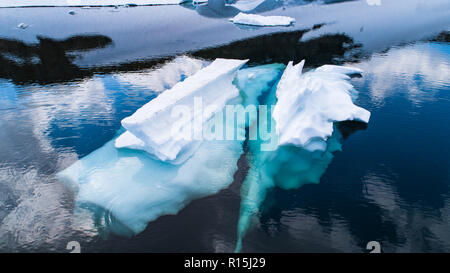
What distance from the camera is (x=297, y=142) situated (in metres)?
7.81

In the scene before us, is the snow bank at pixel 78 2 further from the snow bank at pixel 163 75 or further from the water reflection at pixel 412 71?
the water reflection at pixel 412 71

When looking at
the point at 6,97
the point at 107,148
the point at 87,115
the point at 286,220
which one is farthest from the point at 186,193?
the point at 6,97

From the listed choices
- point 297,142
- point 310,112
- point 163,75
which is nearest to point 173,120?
point 297,142

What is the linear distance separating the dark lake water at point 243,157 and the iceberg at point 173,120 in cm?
167

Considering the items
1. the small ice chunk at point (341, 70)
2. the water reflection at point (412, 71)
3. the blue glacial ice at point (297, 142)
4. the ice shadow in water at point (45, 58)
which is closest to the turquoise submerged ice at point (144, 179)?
the blue glacial ice at point (297, 142)

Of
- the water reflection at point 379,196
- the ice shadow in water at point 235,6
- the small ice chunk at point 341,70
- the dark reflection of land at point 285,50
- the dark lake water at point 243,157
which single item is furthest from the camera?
the ice shadow in water at point 235,6

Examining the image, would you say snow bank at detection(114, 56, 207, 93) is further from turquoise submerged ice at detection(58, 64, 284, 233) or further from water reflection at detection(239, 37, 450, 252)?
water reflection at detection(239, 37, 450, 252)

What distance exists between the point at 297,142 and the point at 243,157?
159 centimetres

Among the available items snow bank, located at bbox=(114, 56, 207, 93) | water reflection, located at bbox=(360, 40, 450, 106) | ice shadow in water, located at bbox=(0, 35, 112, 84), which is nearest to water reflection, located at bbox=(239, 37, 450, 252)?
water reflection, located at bbox=(360, 40, 450, 106)

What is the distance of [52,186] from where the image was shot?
689cm

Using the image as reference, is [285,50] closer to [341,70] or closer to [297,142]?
[341,70]

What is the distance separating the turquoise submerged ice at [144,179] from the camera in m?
6.20
